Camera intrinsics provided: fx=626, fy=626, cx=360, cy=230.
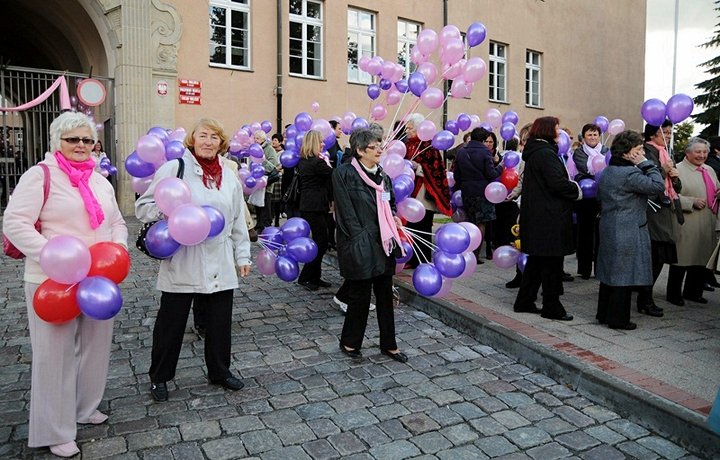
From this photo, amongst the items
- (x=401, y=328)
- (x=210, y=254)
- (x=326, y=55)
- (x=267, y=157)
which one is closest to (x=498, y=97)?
(x=326, y=55)

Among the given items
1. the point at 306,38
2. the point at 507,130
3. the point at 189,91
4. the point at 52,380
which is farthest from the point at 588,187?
the point at 306,38

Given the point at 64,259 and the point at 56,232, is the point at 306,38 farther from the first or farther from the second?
the point at 64,259

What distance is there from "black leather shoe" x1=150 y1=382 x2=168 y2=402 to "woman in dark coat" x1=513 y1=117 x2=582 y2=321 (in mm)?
3461

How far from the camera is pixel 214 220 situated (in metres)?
3.92

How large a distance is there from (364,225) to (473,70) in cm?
250

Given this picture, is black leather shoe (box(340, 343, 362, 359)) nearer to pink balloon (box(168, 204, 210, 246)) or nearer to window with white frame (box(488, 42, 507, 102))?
pink balloon (box(168, 204, 210, 246))

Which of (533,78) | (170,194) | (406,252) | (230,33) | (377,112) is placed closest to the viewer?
(170,194)

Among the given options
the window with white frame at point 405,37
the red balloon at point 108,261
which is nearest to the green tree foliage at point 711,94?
the window with white frame at point 405,37

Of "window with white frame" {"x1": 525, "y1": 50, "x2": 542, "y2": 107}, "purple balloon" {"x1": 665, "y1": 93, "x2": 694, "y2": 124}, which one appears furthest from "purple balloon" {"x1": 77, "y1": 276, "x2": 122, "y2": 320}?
"window with white frame" {"x1": 525, "y1": 50, "x2": 542, "y2": 107}

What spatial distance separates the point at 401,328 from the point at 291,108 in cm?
1124

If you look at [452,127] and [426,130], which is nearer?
[426,130]

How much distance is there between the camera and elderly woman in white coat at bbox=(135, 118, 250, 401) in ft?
13.4

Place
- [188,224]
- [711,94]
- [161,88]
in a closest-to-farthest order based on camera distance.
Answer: [188,224], [161,88], [711,94]

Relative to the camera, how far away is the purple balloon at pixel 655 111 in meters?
6.21
